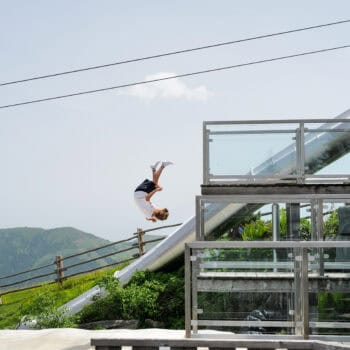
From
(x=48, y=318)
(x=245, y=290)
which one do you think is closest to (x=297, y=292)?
(x=245, y=290)

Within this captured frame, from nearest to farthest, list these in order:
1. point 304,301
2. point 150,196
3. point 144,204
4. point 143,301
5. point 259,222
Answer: point 304,301
point 259,222
point 143,301
point 150,196
point 144,204

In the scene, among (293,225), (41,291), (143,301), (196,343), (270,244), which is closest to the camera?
(196,343)

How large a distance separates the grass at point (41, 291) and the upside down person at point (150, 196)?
419 centimetres

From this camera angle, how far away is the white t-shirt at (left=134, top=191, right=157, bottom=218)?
63.9ft

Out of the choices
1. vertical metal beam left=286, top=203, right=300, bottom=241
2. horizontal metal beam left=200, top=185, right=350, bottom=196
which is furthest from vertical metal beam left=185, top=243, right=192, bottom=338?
horizontal metal beam left=200, top=185, right=350, bottom=196

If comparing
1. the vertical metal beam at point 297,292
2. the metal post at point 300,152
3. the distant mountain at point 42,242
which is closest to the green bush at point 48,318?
the metal post at point 300,152

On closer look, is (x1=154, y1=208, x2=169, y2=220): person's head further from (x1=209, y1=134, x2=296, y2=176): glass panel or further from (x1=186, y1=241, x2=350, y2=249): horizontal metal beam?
(x1=186, y1=241, x2=350, y2=249): horizontal metal beam

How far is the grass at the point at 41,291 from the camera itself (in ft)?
80.2

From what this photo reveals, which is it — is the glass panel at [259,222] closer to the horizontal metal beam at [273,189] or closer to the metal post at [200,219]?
Result: the metal post at [200,219]

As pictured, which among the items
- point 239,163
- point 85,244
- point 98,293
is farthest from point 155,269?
point 85,244

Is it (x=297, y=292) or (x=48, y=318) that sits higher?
(x=297, y=292)

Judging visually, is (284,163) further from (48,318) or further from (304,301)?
(48,318)

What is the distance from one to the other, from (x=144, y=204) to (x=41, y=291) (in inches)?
312

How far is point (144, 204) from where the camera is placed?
19688 millimetres
